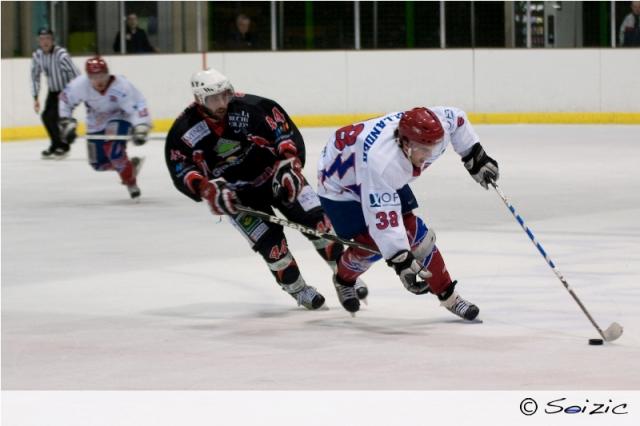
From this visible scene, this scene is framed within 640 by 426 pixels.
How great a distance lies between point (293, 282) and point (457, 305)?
81cm

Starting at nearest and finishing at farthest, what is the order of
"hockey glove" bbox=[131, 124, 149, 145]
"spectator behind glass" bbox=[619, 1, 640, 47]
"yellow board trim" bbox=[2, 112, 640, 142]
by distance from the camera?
"hockey glove" bbox=[131, 124, 149, 145]
"yellow board trim" bbox=[2, 112, 640, 142]
"spectator behind glass" bbox=[619, 1, 640, 47]

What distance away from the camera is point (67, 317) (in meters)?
6.46

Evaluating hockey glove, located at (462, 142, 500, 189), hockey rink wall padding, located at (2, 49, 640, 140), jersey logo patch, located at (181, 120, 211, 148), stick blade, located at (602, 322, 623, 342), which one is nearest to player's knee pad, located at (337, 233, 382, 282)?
hockey glove, located at (462, 142, 500, 189)

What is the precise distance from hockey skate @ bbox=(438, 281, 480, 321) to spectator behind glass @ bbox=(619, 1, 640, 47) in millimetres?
12987

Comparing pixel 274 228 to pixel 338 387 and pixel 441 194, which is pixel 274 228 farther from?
pixel 441 194

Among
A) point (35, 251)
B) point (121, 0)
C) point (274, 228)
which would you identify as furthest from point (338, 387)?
point (121, 0)

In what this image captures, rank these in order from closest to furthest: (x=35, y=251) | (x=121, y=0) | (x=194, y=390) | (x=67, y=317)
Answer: (x=194, y=390) → (x=67, y=317) → (x=35, y=251) → (x=121, y=0)

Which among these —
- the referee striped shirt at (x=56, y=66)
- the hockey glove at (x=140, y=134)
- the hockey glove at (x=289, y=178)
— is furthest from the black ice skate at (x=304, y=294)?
the referee striped shirt at (x=56, y=66)

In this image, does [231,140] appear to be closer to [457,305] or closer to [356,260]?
[356,260]

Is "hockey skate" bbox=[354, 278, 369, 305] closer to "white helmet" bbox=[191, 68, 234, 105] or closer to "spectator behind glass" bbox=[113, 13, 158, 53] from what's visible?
"white helmet" bbox=[191, 68, 234, 105]

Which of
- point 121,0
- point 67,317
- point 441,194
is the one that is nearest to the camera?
point 67,317

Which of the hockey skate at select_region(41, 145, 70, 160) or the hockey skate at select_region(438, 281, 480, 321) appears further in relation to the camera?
the hockey skate at select_region(41, 145, 70, 160)

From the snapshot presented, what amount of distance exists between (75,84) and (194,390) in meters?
6.88

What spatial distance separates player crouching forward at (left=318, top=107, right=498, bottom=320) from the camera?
18.5 ft
